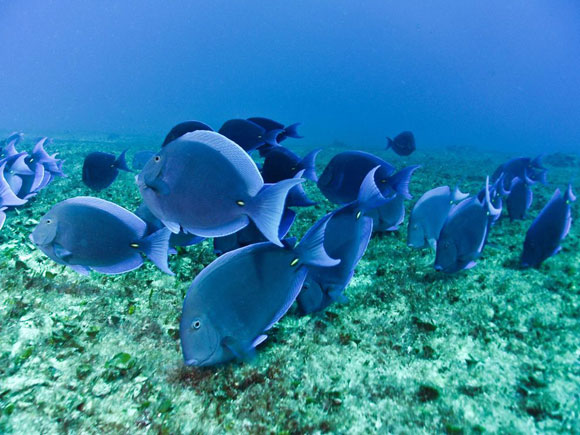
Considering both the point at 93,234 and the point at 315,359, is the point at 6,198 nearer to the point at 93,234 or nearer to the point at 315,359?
the point at 93,234

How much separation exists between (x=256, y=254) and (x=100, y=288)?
→ 235 centimetres

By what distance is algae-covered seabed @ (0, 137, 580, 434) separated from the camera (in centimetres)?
193

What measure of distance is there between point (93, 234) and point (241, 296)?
1.48 m

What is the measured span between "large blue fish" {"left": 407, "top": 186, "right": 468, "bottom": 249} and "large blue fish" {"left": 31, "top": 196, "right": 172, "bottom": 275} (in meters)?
2.83

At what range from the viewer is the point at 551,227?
315 centimetres

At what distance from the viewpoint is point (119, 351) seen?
2463mm

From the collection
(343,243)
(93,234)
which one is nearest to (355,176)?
(343,243)

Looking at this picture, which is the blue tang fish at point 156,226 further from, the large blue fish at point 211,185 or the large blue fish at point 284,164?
the large blue fish at point 284,164

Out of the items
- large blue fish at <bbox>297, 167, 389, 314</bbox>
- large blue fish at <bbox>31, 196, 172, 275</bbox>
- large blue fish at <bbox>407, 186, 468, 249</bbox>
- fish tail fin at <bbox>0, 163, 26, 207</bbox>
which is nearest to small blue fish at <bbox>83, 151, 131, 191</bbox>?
fish tail fin at <bbox>0, 163, 26, 207</bbox>

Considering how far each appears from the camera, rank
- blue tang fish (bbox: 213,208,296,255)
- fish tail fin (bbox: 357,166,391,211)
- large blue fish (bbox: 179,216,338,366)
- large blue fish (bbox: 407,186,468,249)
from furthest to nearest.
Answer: large blue fish (bbox: 407,186,468,249), blue tang fish (bbox: 213,208,296,255), fish tail fin (bbox: 357,166,391,211), large blue fish (bbox: 179,216,338,366)

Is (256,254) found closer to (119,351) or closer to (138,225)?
(138,225)

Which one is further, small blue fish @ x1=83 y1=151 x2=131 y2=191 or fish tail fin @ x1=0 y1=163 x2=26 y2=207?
small blue fish @ x1=83 y1=151 x2=131 y2=191

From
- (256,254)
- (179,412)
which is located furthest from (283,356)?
(256,254)

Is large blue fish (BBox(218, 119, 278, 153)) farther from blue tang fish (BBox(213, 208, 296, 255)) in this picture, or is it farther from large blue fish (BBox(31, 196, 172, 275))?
large blue fish (BBox(31, 196, 172, 275))
